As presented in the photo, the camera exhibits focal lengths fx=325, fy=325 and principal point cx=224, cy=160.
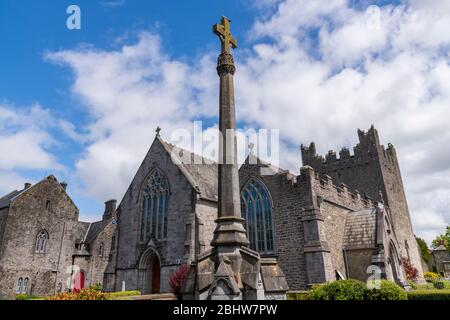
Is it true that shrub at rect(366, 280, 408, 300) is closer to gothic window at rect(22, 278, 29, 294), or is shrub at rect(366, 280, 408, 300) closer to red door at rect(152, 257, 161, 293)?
red door at rect(152, 257, 161, 293)

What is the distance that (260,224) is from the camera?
20547 millimetres

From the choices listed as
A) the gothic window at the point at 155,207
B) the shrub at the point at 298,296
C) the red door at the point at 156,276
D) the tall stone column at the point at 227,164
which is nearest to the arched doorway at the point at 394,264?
the shrub at the point at 298,296

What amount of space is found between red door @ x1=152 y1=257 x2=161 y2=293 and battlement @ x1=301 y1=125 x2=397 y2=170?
21.7 meters

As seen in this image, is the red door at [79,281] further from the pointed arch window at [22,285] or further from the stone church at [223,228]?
the pointed arch window at [22,285]

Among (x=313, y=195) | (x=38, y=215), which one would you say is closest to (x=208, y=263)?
(x=313, y=195)

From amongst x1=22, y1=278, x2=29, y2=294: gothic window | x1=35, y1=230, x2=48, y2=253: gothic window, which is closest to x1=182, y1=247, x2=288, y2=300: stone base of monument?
x1=22, y1=278, x2=29, y2=294: gothic window

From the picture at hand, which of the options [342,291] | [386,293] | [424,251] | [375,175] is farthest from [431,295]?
[424,251]

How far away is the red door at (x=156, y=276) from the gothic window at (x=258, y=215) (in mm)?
7502

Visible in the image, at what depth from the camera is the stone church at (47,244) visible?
28156 millimetres

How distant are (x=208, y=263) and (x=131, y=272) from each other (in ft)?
53.0

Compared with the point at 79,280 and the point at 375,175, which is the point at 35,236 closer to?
the point at 79,280

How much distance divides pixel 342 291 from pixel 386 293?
4.70ft

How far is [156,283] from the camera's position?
23.2m

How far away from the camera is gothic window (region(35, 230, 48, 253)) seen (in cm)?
3042
